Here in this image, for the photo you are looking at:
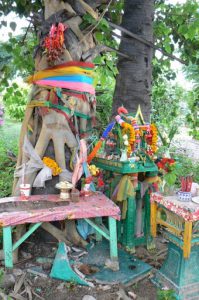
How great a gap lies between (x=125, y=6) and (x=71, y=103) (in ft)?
6.97

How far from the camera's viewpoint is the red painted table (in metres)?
2.83

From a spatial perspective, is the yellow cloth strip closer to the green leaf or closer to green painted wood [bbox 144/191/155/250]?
the green leaf

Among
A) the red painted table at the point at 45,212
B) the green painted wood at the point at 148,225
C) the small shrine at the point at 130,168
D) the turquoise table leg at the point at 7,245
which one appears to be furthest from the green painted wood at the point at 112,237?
the turquoise table leg at the point at 7,245

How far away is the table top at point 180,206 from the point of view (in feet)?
8.24

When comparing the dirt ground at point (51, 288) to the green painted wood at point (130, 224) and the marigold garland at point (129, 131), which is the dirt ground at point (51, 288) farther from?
the marigold garland at point (129, 131)

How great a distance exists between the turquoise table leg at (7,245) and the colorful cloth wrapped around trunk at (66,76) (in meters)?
1.48

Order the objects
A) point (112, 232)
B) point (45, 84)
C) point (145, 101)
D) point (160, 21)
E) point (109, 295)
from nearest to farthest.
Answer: point (109, 295)
point (112, 232)
point (45, 84)
point (145, 101)
point (160, 21)

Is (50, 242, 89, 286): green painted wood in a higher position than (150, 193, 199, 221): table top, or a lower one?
lower

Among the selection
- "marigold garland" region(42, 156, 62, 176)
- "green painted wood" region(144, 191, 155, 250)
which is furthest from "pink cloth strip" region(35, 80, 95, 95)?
"green painted wood" region(144, 191, 155, 250)

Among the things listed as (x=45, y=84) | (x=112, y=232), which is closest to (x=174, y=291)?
(x=112, y=232)

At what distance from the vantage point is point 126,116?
350 cm

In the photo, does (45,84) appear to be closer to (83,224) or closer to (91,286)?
(83,224)

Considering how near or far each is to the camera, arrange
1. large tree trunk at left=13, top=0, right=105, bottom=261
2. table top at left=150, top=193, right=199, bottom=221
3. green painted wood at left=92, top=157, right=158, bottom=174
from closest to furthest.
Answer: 1. table top at left=150, top=193, right=199, bottom=221
2. green painted wood at left=92, top=157, right=158, bottom=174
3. large tree trunk at left=13, top=0, right=105, bottom=261

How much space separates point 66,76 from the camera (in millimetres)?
3402
